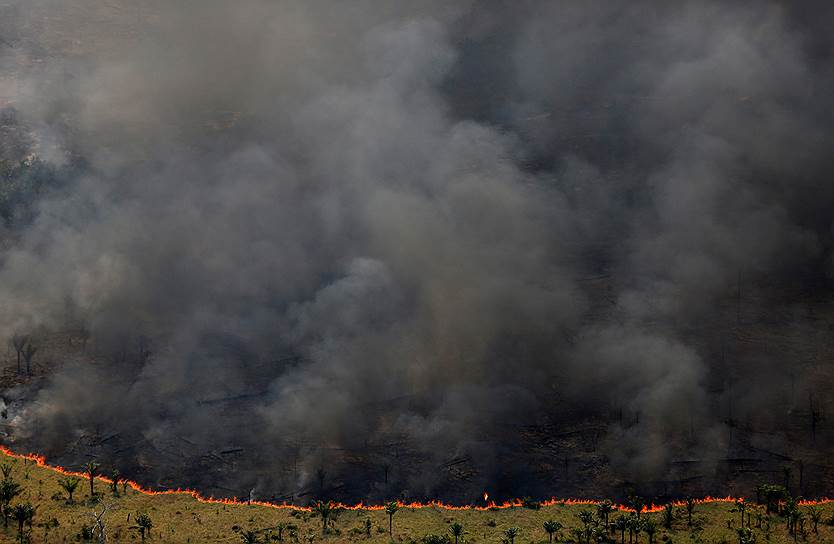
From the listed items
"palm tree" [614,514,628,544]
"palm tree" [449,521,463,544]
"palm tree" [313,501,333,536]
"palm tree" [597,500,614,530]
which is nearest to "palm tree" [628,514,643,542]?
"palm tree" [614,514,628,544]

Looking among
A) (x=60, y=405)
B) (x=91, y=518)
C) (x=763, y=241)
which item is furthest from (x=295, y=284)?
(x=763, y=241)

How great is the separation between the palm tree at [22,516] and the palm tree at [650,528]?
4168 cm

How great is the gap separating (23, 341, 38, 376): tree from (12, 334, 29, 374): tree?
43 centimetres

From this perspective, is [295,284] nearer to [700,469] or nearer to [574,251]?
[574,251]

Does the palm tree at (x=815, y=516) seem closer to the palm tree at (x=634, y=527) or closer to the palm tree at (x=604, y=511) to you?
the palm tree at (x=634, y=527)

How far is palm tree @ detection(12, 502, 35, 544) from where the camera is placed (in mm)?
51938

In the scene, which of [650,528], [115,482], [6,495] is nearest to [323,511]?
[115,482]

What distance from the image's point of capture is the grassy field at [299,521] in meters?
54.5

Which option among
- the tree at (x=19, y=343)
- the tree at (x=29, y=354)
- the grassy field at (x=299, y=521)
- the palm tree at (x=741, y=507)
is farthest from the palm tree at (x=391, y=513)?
the tree at (x=19, y=343)

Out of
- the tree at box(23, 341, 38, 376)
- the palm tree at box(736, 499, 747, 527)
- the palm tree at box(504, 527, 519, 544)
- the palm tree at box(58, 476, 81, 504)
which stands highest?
the tree at box(23, 341, 38, 376)

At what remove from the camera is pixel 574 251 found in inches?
3976

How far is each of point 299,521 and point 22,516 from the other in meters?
18.5

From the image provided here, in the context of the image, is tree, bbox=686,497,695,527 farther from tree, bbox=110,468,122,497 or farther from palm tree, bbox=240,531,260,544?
tree, bbox=110,468,122,497

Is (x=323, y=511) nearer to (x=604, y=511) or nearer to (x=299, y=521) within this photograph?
(x=299, y=521)
